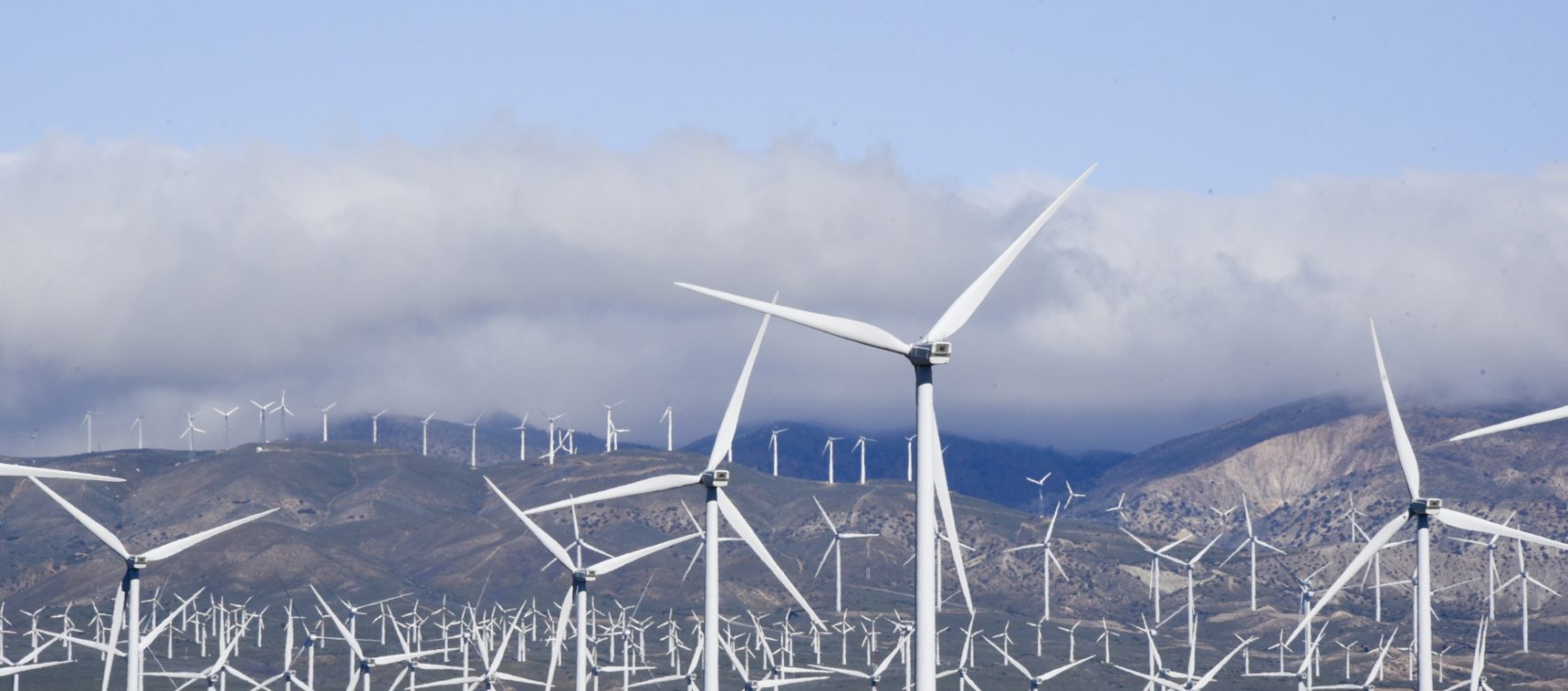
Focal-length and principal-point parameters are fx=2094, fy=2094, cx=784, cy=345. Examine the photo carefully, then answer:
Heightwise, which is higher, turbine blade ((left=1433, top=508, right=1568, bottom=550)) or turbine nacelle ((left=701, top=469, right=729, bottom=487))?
turbine nacelle ((left=701, top=469, right=729, bottom=487))

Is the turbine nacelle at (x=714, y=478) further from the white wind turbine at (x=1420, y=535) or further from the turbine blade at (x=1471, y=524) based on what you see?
the turbine blade at (x=1471, y=524)

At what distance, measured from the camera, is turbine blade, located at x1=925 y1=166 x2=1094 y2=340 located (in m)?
65.9

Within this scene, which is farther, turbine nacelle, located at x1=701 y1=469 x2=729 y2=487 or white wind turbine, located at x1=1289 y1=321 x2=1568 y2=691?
white wind turbine, located at x1=1289 y1=321 x2=1568 y2=691

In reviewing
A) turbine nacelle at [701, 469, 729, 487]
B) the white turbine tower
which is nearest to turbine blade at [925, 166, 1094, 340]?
the white turbine tower

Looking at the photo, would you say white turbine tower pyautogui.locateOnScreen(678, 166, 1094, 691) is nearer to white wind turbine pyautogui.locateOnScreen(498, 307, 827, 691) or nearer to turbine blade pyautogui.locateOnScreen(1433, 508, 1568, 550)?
white wind turbine pyautogui.locateOnScreen(498, 307, 827, 691)

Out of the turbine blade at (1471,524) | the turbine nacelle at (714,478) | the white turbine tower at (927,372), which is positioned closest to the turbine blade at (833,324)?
the white turbine tower at (927,372)

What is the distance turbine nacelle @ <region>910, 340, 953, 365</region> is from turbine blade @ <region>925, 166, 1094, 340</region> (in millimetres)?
879

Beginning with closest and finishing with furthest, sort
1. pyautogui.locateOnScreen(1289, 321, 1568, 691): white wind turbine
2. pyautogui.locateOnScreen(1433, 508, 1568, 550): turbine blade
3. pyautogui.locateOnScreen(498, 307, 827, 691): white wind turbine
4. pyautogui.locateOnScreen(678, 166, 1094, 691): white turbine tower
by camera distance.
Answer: pyautogui.locateOnScreen(678, 166, 1094, 691): white turbine tower
pyautogui.locateOnScreen(498, 307, 827, 691): white wind turbine
pyautogui.locateOnScreen(1289, 321, 1568, 691): white wind turbine
pyautogui.locateOnScreen(1433, 508, 1568, 550): turbine blade

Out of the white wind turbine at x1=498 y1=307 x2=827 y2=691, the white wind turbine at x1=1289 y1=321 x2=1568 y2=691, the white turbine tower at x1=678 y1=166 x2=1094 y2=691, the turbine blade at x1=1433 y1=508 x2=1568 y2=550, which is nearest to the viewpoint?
the white turbine tower at x1=678 y1=166 x2=1094 y2=691

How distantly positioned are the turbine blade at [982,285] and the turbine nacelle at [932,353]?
0.88 m

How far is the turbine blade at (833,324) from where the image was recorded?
6719 cm

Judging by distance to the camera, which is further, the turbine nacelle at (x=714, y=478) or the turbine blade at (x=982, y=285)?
the turbine nacelle at (x=714, y=478)

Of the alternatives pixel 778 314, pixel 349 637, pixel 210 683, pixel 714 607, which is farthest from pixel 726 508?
pixel 210 683

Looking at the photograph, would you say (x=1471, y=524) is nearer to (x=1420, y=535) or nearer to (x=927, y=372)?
(x=1420, y=535)
